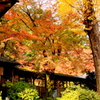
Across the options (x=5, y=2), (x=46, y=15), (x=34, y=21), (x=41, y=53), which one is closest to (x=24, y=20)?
(x=34, y=21)

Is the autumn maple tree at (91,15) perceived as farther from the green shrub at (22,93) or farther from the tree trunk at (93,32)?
the green shrub at (22,93)

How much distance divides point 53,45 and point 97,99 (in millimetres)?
7395

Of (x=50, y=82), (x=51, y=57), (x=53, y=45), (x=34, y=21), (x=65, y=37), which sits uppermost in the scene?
(x=34, y=21)

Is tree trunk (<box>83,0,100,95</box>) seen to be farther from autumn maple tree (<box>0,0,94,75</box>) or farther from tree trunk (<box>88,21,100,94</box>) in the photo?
autumn maple tree (<box>0,0,94,75</box>)

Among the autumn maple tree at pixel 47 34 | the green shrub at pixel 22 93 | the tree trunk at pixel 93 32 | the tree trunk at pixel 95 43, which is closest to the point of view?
the tree trunk at pixel 93 32

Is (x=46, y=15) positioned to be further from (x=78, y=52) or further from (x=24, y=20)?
(x=78, y=52)

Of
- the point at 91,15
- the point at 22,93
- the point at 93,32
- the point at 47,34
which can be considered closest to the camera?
the point at 91,15

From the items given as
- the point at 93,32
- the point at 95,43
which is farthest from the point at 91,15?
the point at 95,43

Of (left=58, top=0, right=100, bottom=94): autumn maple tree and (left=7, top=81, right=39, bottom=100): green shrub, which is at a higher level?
(left=58, top=0, right=100, bottom=94): autumn maple tree

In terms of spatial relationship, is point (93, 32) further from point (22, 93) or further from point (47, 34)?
point (22, 93)

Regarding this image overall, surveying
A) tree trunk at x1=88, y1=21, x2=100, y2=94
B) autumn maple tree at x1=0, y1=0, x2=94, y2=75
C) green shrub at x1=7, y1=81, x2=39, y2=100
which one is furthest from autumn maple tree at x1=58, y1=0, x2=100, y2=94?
green shrub at x1=7, y1=81, x2=39, y2=100

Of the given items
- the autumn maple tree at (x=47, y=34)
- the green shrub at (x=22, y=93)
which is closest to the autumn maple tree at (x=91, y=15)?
the autumn maple tree at (x=47, y=34)

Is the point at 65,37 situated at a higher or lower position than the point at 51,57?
higher

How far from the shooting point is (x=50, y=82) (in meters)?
16.8
